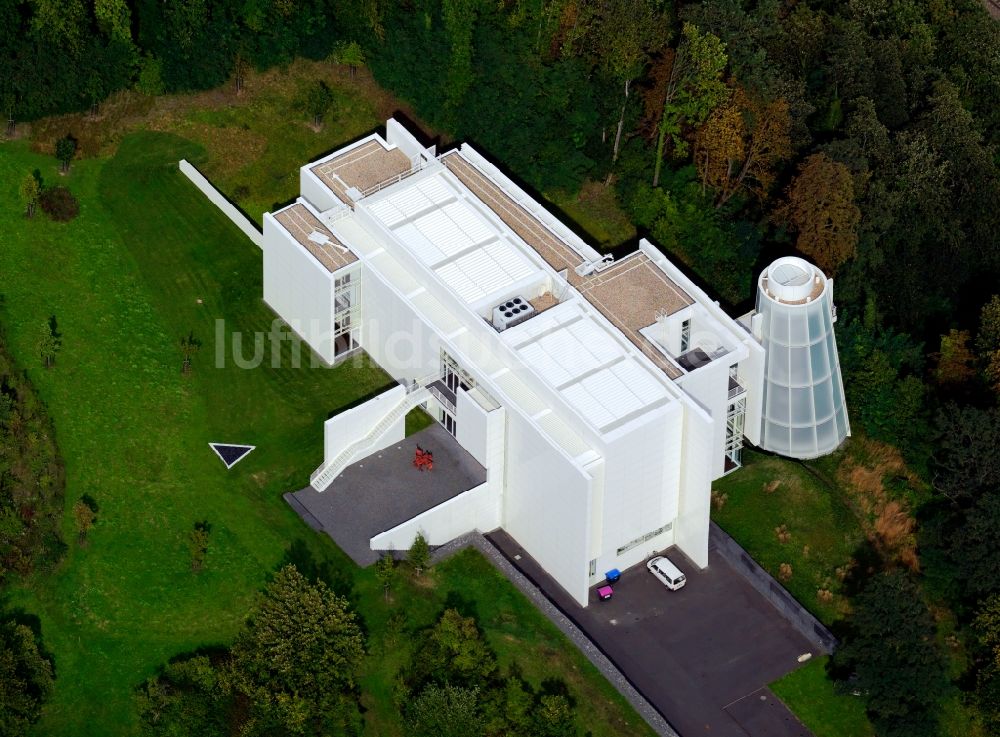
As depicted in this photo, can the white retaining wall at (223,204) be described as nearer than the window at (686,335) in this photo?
No

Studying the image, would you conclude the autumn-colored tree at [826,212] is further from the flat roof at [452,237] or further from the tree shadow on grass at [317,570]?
the tree shadow on grass at [317,570]

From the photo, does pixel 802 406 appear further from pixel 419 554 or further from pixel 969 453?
pixel 419 554

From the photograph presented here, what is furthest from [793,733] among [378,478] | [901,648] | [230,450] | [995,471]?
[230,450]

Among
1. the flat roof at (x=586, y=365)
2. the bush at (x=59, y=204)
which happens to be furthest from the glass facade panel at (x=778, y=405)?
the bush at (x=59, y=204)

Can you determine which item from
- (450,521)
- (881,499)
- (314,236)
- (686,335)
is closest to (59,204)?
(314,236)

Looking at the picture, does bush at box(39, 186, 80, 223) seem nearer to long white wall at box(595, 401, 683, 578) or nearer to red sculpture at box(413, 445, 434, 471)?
red sculpture at box(413, 445, 434, 471)

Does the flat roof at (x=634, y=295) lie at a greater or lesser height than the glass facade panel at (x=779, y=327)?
greater
